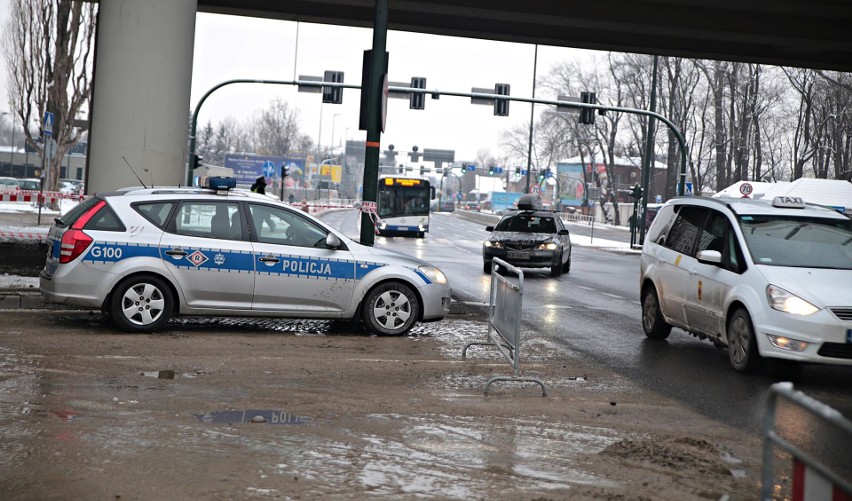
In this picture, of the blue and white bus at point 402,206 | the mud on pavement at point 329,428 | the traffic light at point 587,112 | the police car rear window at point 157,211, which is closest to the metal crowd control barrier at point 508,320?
the mud on pavement at point 329,428

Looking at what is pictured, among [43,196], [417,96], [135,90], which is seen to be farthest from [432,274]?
[417,96]

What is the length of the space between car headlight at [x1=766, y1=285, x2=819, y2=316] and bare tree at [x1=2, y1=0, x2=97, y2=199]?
1401 inches

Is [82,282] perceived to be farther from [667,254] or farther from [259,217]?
[667,254]

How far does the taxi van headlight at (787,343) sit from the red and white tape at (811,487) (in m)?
5.96

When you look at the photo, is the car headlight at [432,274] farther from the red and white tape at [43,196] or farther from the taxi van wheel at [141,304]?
the red and white tape at [43,196]

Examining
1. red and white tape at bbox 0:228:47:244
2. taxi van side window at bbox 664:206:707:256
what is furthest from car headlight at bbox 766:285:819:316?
→ red and white tape at bbox 0:228:47:244

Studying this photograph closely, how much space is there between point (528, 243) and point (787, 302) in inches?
609

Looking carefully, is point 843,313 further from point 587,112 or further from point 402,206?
point 402,206

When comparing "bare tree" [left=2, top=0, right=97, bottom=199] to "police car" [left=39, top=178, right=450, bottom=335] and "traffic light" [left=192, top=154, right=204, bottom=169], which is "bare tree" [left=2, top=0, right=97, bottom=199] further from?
→ "police car" [left=39, top=178, right=450, bottom=335]

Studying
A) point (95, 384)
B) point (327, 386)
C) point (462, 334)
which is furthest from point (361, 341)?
point (95, 384)

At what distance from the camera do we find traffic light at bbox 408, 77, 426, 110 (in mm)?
36353

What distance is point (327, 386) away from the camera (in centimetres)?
855

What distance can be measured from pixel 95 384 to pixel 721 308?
20.4 feet

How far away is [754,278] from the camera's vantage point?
1011 cm
